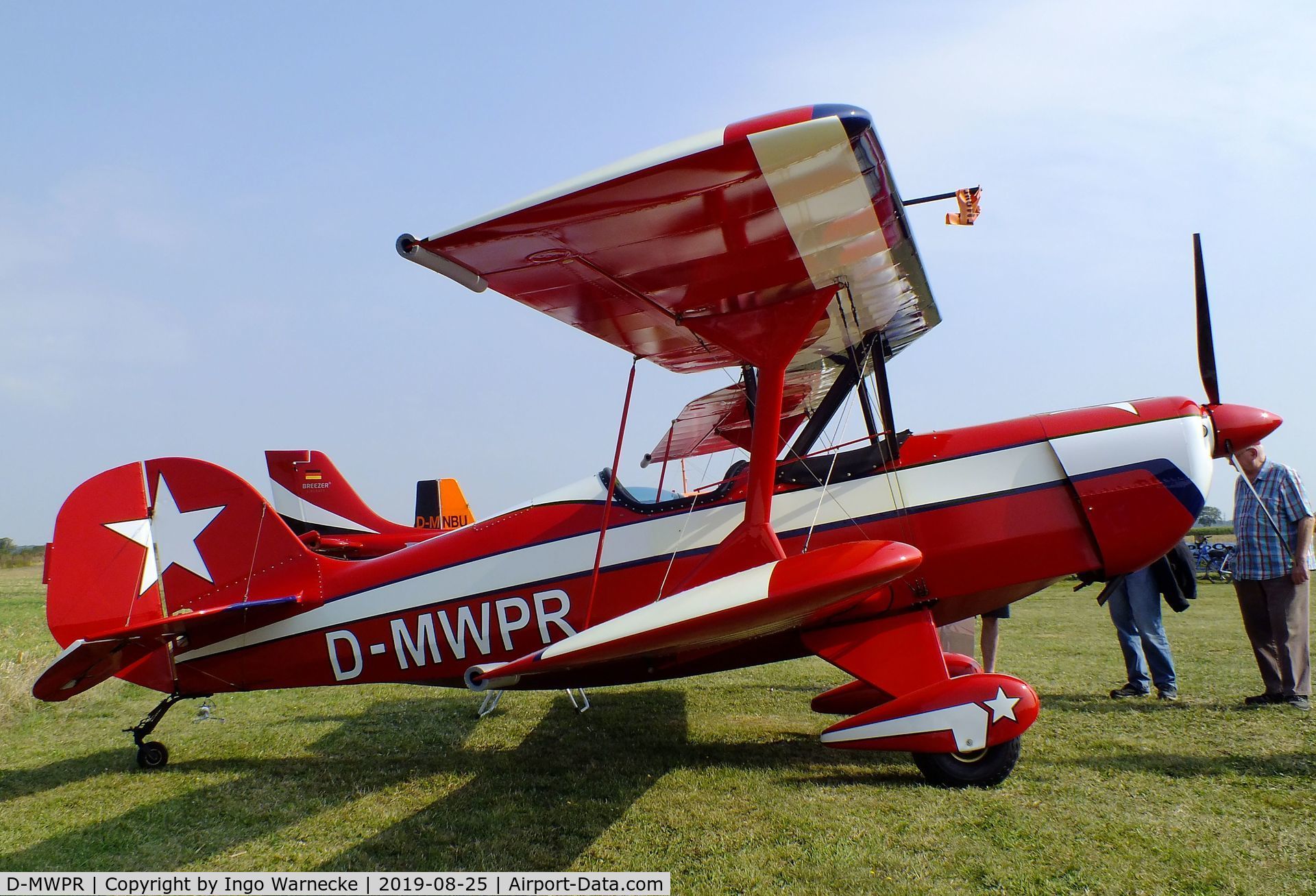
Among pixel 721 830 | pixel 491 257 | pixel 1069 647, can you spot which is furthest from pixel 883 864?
pixel 1069 647

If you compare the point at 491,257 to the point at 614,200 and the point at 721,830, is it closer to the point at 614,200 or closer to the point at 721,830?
the point at 614,200

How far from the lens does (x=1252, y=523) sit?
17.9 feet

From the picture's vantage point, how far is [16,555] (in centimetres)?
5653

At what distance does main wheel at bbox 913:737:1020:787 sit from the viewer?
12.5 feet

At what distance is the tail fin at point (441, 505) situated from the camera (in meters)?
15.8

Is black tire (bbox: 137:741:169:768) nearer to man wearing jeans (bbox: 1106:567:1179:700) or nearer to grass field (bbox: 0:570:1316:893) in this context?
grass field (bbox: 0:570:1316:893)

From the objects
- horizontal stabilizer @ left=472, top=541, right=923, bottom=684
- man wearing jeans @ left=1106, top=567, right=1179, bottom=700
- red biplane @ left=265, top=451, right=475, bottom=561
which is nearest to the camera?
horizontal stabilizer @ left=472, top=541, right=923, bottom=684

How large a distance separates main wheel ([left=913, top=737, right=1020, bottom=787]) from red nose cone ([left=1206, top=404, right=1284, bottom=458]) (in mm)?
2193

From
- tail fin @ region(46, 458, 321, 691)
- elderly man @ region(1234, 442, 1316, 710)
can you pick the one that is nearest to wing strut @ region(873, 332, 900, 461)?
elderly man @ region(1234, 442, 1316, 710)

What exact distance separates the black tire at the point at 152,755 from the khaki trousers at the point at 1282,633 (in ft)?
23.2

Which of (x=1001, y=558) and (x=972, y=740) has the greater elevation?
(x=1001, y=558)

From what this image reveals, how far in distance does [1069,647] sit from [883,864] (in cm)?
636

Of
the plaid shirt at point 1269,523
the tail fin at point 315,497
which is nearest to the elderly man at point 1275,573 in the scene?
the plaid shirt at point 1269,523

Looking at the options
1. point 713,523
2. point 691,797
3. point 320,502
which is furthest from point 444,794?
point 320,502
